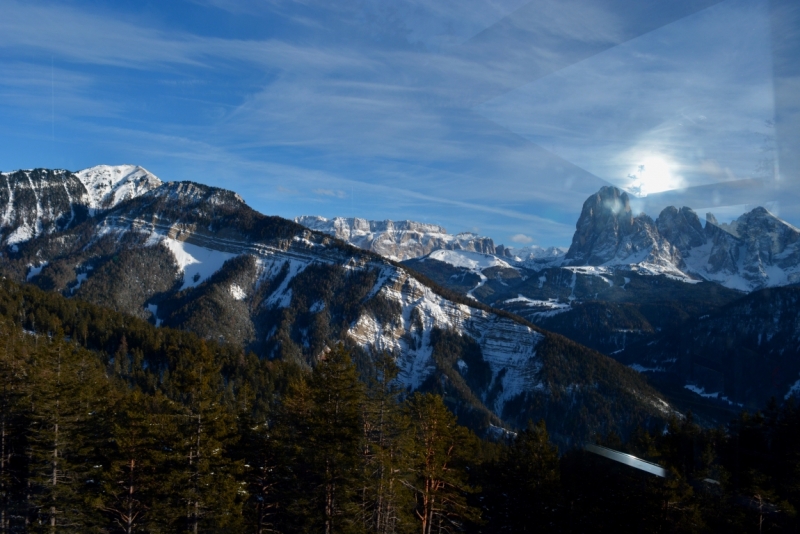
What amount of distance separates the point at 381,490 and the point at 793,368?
128186 mm

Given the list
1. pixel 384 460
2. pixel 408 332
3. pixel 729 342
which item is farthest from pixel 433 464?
pixel 408 332

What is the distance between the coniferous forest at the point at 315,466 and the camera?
21812mm

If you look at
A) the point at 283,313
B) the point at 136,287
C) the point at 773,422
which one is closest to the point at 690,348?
the point at 283,313

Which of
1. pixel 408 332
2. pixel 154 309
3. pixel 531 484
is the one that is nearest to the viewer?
pixel 531 484

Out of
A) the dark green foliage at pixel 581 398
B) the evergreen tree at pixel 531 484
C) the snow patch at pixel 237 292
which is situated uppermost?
the snow patch at pixel 237 292

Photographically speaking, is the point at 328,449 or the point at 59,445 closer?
the point at 328,449

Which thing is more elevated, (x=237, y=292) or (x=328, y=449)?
(x=237, y=292)

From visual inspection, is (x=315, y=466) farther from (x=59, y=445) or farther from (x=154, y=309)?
(x=154, y=309)

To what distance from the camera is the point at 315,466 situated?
73.5 ft

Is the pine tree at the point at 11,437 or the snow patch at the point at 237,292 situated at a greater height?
the snow patch at the point at 237,292

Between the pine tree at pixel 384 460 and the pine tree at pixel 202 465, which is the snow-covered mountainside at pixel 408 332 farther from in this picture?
the pine tree at pixel 202 465

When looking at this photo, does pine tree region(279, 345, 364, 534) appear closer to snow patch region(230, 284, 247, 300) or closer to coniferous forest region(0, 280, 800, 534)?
coniferous forest region(0, 280, 800, 534)

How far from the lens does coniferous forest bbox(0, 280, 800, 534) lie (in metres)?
21.8

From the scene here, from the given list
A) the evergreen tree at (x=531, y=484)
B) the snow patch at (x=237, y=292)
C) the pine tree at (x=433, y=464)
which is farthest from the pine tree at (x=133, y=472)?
the snow patch at (x=237, y=292)
